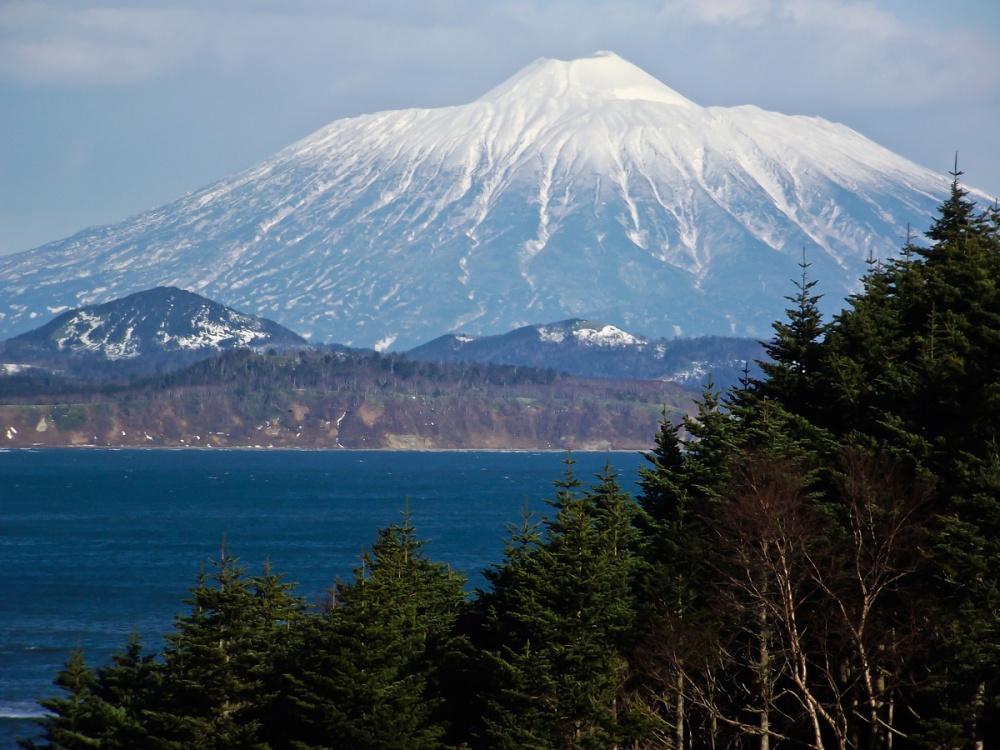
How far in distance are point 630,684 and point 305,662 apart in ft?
24.6

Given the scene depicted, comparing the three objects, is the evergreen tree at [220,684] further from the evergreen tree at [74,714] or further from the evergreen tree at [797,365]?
the evergreen tree at [797,365]

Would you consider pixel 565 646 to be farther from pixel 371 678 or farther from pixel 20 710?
pixel 20 710

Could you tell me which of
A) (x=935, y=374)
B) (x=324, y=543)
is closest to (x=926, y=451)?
(x=935, y=374)

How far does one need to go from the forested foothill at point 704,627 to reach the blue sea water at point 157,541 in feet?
51.6

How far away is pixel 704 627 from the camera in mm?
31109

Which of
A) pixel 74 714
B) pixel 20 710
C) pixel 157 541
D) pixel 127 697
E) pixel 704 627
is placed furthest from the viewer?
pixel 157 541

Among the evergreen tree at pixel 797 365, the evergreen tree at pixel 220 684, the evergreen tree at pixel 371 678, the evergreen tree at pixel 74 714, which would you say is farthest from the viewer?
the evergreen tree at pixel 797 365

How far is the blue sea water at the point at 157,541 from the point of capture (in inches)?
2667

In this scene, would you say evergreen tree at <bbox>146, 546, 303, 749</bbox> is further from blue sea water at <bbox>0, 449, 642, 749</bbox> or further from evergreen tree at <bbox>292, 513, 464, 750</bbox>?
Result: blue sea water at <bbox>0, 449, 642, 749</bbox>

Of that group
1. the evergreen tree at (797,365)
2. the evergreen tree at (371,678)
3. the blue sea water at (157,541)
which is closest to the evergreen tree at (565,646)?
the evergreen tree at (371,678)

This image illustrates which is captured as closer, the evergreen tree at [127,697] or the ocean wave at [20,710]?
the evergreen tree at [127,697]

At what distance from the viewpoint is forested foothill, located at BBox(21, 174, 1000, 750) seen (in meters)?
29.0

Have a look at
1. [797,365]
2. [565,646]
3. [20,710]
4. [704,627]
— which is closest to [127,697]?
[565,646]

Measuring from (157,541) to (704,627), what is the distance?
9413cm
